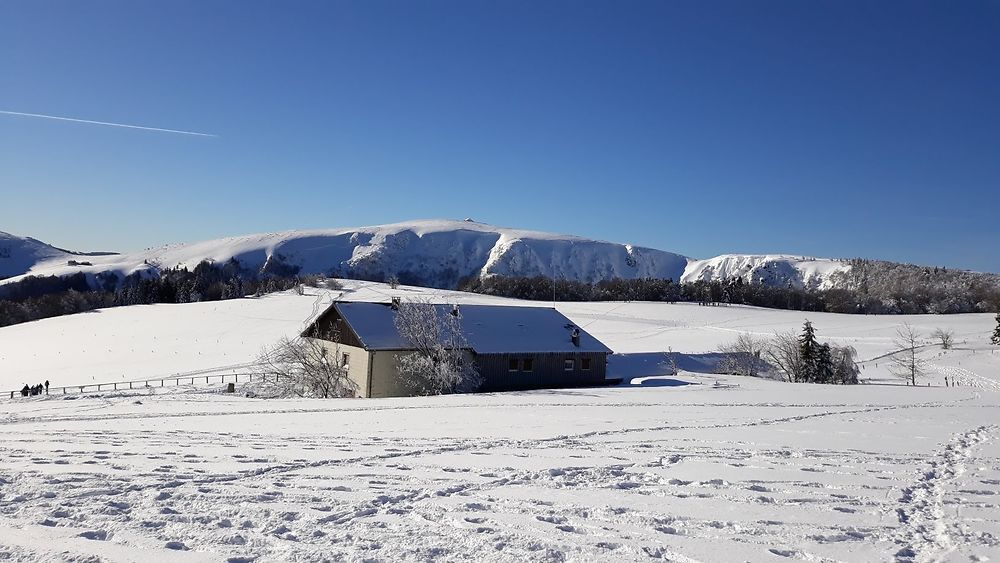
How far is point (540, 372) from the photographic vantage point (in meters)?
41.5

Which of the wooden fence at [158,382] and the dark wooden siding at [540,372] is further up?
the dark wooden siding at [540,372]

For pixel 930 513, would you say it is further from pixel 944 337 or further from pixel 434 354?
pixel 944 337

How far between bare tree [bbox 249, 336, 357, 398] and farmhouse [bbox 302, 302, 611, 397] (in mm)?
576

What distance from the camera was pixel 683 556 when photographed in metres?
6.42

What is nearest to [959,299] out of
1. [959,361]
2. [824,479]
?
[959,361]

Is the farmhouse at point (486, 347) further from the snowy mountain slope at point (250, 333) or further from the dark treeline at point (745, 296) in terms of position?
the dark treeline at point (745, 296)

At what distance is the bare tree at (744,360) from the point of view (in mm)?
56219

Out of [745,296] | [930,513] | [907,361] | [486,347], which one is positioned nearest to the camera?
[930,513]

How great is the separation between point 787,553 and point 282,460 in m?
8.53

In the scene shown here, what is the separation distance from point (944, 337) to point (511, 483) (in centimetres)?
8343

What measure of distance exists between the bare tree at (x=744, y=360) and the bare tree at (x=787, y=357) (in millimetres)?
1011

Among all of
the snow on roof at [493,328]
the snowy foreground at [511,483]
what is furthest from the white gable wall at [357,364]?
the snowy foreground at [511,483]

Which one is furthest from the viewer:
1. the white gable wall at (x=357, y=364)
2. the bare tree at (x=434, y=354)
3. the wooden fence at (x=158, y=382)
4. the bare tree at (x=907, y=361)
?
the bare tree at (x=907, y=361)

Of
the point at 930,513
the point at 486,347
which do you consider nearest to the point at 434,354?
the point at 486,347
